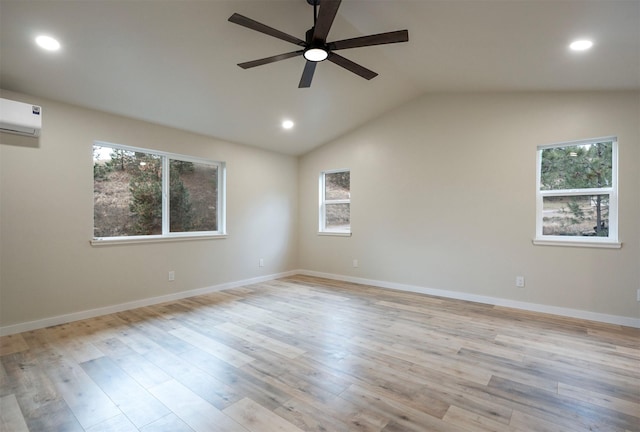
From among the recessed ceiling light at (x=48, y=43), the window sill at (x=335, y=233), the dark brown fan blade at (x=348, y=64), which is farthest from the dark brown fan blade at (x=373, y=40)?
the window sill at (x=335, y=233)

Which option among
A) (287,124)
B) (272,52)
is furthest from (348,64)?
(287,124)

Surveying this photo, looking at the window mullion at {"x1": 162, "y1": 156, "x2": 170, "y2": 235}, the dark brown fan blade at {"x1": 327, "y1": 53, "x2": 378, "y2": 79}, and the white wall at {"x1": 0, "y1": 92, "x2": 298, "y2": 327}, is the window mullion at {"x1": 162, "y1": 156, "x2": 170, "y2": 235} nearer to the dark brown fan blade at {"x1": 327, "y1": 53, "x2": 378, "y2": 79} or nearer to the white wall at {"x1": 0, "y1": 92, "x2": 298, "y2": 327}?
the white wall at {"x1": 0, "y1": 92, "x2": 298, "y2": 327}

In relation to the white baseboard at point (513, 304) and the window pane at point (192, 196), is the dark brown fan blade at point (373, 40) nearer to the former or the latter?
the window pane at point (192, 196)

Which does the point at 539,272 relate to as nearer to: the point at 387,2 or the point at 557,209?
the point at 557,209

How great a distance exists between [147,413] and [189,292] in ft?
9.03

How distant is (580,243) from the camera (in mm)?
3512

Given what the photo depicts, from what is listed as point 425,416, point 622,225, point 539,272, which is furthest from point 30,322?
point 622,225

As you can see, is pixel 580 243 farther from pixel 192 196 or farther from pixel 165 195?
pixel 165 195

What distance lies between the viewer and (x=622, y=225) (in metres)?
3.31

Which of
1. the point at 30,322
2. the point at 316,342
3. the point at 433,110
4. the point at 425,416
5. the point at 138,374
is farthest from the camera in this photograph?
the point at 433,110

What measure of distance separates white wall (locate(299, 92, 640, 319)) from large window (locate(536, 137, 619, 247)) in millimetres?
106

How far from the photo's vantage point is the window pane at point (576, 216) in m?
3.49

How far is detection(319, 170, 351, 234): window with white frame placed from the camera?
221 inches

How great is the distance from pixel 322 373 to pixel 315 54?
97.5 inches
